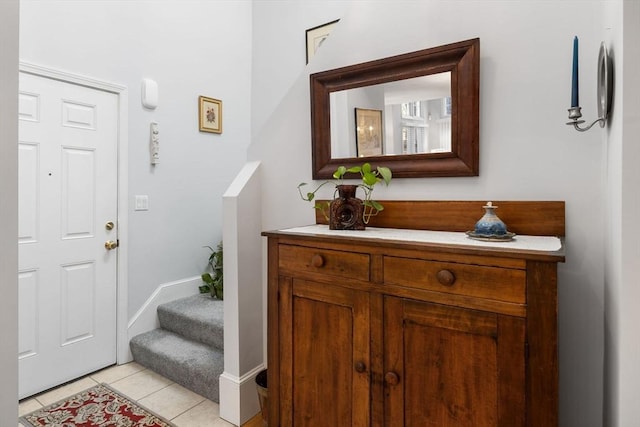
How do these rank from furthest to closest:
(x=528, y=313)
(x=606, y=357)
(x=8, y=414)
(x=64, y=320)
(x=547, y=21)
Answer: (x=64, y=320) → (x=547, y=21) → (x=606, y=357) → (x=8, y=414) → (x=528, y=313)

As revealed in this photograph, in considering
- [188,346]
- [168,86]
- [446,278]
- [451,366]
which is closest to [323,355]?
[451,366]

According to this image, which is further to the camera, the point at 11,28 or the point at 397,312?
the point at 397,312

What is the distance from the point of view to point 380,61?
65.4 inches

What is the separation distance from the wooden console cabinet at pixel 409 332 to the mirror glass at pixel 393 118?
422 mm

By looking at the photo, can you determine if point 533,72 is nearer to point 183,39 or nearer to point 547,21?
point 547,21

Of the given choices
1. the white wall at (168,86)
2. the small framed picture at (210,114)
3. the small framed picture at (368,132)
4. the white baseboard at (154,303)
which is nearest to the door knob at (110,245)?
the white wall at (168,86)

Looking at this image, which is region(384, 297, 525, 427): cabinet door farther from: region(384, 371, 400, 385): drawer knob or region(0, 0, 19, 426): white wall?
region(0, 0, 19, 426): white wall

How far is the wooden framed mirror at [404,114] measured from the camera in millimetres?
1463

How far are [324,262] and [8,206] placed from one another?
1.04 metres

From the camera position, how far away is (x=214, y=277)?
3.21m

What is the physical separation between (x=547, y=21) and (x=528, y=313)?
1091 mm

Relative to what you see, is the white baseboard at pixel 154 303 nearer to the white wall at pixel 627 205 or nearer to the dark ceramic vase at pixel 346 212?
the dark ceramic vase at pixel 346 212

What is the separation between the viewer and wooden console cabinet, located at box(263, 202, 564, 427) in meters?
0.97

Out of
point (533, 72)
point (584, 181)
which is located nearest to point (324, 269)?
point (584, 181)
